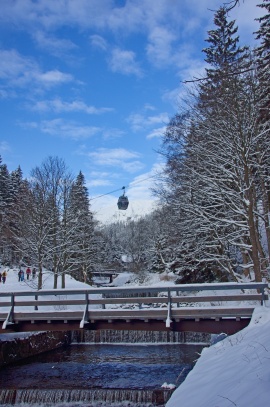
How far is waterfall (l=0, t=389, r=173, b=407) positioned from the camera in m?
11.7

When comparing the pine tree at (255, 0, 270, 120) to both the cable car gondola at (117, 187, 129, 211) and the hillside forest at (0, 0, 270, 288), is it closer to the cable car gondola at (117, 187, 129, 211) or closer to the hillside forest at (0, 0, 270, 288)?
the hillside forest at (0, 0, 270, 288)

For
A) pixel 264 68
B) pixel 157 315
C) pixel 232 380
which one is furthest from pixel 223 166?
pixel 232 380

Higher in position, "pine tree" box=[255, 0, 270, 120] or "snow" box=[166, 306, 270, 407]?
"pine tree" box=[255, 0, 270, 120]

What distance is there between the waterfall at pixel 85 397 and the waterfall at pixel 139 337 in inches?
364

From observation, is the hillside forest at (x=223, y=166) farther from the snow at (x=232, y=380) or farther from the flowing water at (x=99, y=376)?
the snow at (x=232, y=380)

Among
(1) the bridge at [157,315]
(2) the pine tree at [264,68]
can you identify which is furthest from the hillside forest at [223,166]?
(1) the bridge at [157,315]

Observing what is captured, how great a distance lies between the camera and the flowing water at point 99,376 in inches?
478

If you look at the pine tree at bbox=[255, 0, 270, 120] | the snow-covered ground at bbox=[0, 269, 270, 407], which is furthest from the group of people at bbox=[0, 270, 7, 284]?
the snow-covered ground at bbox=[0, 269, 270, 407]

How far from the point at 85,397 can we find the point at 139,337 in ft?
31.3

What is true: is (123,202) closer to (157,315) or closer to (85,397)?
(157,315)

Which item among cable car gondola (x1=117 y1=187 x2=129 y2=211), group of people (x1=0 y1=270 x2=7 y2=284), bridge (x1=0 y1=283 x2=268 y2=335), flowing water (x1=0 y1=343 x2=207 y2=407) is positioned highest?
cable car gondola (x1=117 y1=187 x2=129 y2=211)

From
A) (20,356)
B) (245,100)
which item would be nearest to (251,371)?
(245,100)

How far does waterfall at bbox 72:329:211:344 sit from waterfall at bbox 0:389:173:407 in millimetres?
9258

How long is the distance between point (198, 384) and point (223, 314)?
258 inches
